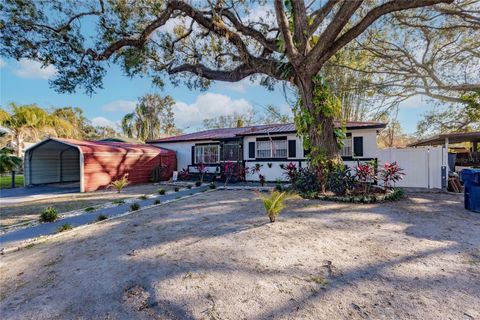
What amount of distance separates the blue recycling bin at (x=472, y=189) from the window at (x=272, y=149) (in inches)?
297

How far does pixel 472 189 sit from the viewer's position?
6207 mm

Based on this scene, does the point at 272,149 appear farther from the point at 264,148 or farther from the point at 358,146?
the point at 358,146

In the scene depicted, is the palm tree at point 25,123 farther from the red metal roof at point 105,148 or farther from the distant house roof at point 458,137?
the distant house roof at point 458,137

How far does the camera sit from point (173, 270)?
3025 mm

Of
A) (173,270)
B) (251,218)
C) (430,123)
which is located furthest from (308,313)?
(430,123)

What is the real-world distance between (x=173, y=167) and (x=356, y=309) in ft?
50.7

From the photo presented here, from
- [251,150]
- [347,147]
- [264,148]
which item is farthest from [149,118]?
[347,147]

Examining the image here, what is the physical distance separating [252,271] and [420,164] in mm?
10407

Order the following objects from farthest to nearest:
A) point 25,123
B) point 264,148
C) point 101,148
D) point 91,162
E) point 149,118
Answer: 1. point 149,118
2. point 25,123
3. point 264,148
4. point 101,148
5. point 91,162

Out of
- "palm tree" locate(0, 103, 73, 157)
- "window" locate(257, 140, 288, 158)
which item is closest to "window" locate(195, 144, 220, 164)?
"window" locate(257, 140, 288, 158)

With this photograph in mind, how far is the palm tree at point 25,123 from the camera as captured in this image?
16180mm

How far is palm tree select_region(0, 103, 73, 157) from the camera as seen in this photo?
1618 centimetres

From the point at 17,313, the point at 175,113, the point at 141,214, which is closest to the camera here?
the point at 17,313

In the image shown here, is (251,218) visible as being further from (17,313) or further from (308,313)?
(17,313)
